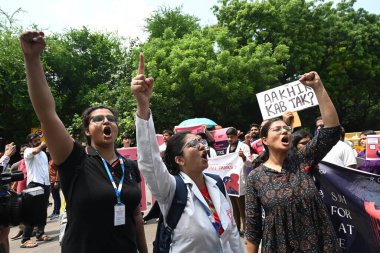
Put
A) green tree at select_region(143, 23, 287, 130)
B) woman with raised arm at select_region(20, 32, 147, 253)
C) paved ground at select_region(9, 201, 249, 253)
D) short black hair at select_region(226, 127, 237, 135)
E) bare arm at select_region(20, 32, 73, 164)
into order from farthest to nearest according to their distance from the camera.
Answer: green tree at select_region(143, 23, 287, 130), short black hair at select_region(226, 127, 237, 135), paved ground at select_region(9, 201, 249, 253), woman with raised arm at select_region(20, 32, 147, 253), bare arm at select_region(20, 32, 73, 164)

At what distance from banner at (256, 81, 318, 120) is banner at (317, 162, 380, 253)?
9.09ft

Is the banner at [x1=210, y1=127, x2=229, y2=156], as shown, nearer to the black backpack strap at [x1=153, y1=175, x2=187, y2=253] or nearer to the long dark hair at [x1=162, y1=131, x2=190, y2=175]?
the long dark hair at [x1=162, y1=131, x2=190, y2=175]

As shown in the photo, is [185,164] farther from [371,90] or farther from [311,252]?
[371,90]

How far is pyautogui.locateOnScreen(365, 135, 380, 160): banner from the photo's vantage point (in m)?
6.27

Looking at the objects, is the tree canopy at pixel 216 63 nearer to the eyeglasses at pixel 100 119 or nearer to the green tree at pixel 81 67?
the green tree at pixel 81 67

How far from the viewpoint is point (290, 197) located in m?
2.80

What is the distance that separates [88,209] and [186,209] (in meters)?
0.58

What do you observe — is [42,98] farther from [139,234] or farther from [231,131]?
[231,131]

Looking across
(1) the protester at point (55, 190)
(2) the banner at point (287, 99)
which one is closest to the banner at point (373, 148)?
(2) the banner at point (287, 99)

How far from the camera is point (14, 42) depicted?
19828 millimetres

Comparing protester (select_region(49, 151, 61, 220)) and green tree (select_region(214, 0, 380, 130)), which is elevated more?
green tree (select_region(214, 0, 380, 130))

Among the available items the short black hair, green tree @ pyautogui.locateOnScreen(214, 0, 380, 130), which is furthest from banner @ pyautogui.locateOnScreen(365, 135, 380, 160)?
green tree @ pyautogui.locateOnScreen(214, 0, 380, 130)

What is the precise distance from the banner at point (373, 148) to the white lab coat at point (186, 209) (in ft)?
14.5

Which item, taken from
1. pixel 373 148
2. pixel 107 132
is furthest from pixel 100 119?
pixel 373 148
